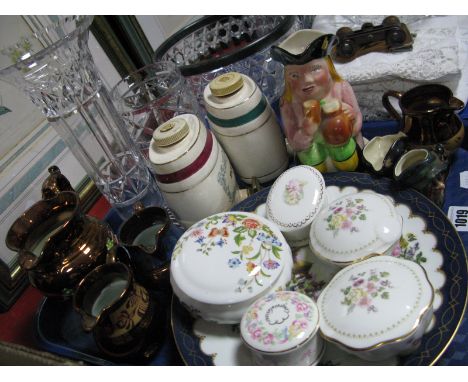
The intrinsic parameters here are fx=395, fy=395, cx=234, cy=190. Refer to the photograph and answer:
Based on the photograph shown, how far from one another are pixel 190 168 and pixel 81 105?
1.00ft

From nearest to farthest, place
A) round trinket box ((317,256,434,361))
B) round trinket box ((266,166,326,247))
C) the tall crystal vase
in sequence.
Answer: round trinket box ((317,256,434,361))
round trinket box ((266,166,326,247))
the tall crystal vase

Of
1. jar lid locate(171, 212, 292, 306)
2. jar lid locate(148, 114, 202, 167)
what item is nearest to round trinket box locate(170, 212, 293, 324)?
jar lid locate(171, 212, 292, 306)

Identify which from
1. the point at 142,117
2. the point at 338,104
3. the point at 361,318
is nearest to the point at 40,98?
the point at 142,117

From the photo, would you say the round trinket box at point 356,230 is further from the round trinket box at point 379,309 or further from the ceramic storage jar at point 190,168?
the ceramic storage jar at point 190,168

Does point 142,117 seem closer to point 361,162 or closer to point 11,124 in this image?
point 11,124

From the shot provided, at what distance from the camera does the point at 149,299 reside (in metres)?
0.58

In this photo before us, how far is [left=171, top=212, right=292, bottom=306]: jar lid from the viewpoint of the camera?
498 mm

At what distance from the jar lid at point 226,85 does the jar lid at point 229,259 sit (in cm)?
21

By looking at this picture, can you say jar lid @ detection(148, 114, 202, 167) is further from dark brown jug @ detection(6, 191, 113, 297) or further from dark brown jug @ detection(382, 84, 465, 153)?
dark brown jug @ detection(382, 84, 465, 153)

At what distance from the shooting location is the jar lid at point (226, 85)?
2.12ft

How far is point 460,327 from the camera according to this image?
19.2 inches

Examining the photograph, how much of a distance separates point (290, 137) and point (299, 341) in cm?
35

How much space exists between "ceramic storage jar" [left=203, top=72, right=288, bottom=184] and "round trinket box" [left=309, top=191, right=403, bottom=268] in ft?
0.70

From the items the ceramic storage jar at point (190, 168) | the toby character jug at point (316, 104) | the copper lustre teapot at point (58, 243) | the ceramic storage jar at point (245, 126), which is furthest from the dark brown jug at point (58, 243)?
the toby character jug at point (316, 104)
